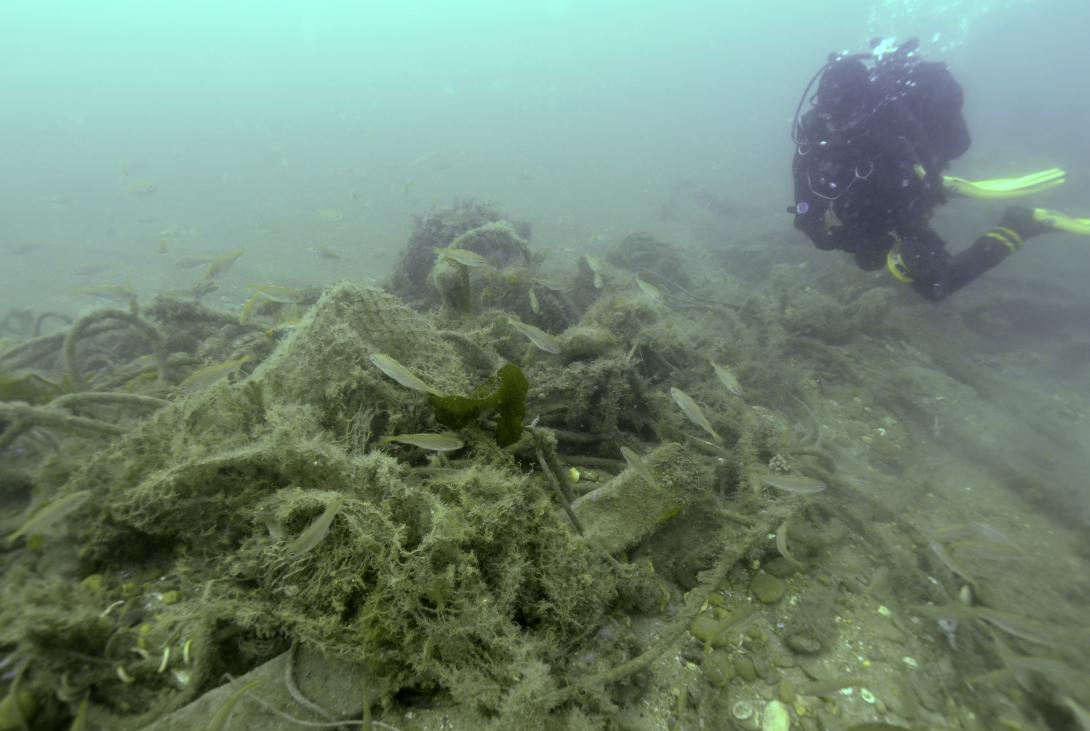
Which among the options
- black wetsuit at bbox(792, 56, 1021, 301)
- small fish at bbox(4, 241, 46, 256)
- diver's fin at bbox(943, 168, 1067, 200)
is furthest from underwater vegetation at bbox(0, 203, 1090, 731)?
small fish at bbox(4, 241, 46, 256)

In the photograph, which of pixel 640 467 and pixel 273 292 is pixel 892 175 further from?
pixel 273 292

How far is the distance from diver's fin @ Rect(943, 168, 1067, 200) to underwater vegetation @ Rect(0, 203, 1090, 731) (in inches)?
280

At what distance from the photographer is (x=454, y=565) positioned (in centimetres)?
233

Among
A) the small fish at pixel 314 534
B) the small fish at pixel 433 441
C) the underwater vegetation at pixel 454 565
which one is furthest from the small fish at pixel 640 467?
the small fish at pixel 314 534

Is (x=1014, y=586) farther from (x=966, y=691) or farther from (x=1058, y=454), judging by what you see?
(x=1058, y=454)

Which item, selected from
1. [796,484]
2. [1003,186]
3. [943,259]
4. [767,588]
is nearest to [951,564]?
[796,484]

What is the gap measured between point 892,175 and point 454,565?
27.3 ft

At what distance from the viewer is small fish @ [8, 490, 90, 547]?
2344 millimetres

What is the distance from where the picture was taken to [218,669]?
2.25 m

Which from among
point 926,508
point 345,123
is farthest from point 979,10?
point 926,508

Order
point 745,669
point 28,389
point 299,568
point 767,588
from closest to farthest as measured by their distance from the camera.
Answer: point 299,568
point 745,669
point 767,588
point 28,389

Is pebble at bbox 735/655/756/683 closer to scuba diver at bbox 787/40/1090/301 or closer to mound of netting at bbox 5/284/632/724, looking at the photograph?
mound of netting at bbox 5/284/632/724

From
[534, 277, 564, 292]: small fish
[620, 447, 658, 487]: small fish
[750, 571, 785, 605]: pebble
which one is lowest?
[750, 571, 785, 605]: pebble

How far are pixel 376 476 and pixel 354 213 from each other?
22.3m
